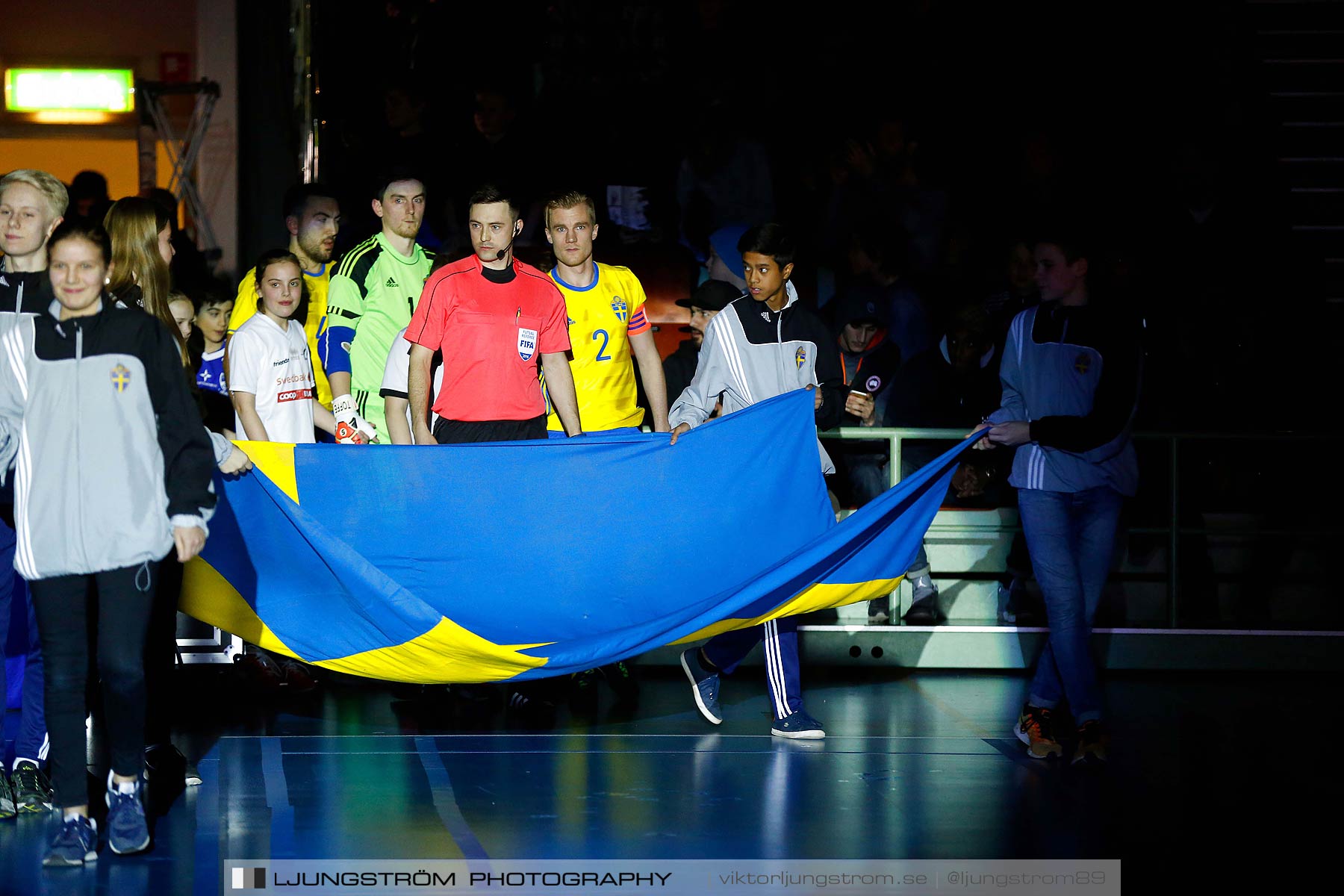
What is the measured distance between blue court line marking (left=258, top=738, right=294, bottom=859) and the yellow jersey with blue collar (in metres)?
1.65

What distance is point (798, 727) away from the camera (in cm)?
560

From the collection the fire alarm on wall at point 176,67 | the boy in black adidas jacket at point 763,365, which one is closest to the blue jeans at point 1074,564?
the boy in black adidas jacket at point 763,365

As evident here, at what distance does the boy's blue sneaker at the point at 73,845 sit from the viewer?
13.1 feet

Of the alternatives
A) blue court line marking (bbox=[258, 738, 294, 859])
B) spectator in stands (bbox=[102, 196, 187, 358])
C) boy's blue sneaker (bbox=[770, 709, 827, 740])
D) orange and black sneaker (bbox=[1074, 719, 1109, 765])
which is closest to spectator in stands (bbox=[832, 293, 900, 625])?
boy's blue sneaker (bbox=[770, 709, 827, 740])

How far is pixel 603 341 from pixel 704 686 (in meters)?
1.42

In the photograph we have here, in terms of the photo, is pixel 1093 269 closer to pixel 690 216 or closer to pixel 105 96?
pixel 690 216

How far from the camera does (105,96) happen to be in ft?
46.4

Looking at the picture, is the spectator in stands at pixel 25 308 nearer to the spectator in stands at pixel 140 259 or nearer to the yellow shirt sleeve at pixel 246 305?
the spectator in stands at pixel 140 259

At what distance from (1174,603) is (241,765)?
4365 millimetres

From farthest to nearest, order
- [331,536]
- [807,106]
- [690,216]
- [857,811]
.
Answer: [807,106], [690,216], [331,536], [857,811]

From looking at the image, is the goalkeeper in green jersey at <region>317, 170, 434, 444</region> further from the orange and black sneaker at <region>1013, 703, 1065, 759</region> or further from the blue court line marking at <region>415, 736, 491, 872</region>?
the orange and black sneaker at <region>1013, 703, 1065, 759</region>

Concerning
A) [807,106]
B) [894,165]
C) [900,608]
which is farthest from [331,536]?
[807,106]

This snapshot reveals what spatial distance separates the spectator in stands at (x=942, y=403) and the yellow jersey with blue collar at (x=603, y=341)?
1.77m

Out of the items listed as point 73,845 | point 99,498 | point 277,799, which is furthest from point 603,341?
point 73,845
